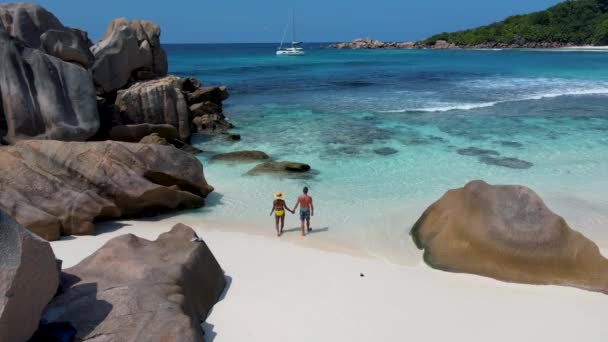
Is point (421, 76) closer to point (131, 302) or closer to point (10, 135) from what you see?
point (10, 135)

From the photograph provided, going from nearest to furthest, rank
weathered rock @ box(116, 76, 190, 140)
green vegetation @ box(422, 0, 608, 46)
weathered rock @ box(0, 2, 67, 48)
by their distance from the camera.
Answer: weathered rock @ box(0, 2, 67, 48) < weathered rock @ box(116, 76, 190, 140) < green vegetation @ box(422, 0, 608, 46)

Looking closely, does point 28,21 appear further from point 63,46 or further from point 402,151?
point 402,151

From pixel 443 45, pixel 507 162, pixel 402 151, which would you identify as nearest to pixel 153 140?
pixel 402 151

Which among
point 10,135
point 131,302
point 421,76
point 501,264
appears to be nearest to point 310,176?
point 501,264

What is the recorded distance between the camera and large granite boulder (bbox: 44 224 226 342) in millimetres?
5883

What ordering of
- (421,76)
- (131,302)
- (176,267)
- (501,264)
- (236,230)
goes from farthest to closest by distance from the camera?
(421,76)
(236,230)
(501,264)
(176,267)
(131,302)

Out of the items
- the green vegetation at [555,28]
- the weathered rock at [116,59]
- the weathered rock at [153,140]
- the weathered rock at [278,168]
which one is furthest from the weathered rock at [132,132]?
the green vegetation at [555,28]

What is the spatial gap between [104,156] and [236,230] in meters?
3.42

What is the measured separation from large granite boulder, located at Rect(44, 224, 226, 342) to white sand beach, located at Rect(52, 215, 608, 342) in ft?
2.17

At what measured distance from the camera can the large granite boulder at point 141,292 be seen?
588 centimetres

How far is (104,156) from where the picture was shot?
11727 mm

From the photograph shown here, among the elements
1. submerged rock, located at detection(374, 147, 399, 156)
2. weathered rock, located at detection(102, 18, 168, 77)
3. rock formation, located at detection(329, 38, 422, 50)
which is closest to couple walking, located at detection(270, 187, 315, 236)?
submerged rock, located at detection(374, 147, 399, 156)

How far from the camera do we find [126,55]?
919 inches

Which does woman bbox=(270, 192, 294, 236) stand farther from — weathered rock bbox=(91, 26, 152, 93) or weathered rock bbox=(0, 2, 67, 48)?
weathered rock bbox=(91, 26, 152, 93)
